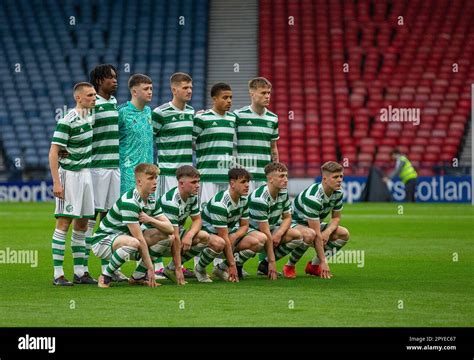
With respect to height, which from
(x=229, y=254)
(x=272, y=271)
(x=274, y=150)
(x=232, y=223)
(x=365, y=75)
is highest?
(x=365, y=75)

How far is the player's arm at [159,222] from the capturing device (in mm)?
9523

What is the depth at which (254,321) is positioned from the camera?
740 centimetres

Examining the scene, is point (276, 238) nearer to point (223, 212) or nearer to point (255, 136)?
point (223, 212)

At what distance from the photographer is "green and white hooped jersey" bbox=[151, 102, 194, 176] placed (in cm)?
1068

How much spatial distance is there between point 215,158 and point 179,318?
3.60m

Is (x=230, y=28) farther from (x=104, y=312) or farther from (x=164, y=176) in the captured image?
(x=104, y=312)

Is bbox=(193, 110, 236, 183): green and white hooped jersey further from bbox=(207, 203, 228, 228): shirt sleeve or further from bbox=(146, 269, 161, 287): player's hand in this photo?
bbox=(146, 269, 161, 287): player's hand

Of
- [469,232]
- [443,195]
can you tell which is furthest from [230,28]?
[469,232]

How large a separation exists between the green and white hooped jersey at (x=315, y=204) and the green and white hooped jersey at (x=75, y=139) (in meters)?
2.24

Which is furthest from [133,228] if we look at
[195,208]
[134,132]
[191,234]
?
[134,132]

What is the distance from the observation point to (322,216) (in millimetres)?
10805

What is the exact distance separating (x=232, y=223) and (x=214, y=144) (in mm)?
955
